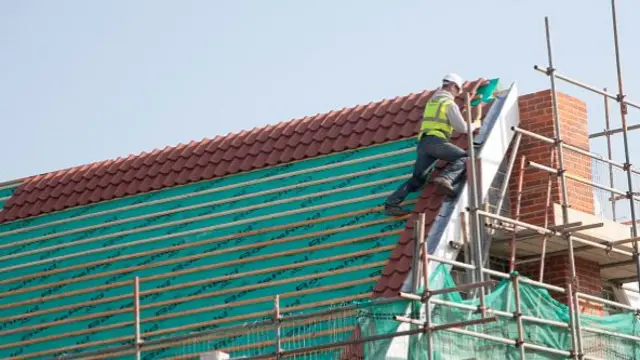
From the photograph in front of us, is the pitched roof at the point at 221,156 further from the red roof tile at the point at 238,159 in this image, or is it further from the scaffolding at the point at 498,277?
the scaffolding at the point at 498,277

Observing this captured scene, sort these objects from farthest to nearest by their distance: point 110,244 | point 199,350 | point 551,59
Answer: point 110,244 → point 551,59 → point 199,350

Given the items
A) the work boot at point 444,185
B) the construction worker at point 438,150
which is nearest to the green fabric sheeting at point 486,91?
the construction worker at point 438,150

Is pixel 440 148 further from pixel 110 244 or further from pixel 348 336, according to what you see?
pixel 110 244

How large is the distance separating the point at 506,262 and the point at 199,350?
438cm

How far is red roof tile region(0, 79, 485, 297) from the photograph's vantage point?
24.7 meters

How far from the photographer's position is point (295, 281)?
23375mm

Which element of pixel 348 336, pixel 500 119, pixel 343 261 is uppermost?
pixel 500 119

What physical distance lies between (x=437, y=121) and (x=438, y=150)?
36 centimetres

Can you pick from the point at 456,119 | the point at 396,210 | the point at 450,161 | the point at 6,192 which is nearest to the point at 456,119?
the point at 456,119

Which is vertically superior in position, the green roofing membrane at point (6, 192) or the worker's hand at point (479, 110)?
the green roofing membrane at point (6, 192)

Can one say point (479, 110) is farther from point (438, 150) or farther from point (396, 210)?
point (396, 210)

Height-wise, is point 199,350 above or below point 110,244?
below

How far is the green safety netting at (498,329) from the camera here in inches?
818

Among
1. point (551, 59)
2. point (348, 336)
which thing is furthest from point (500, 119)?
point (348, 336)
